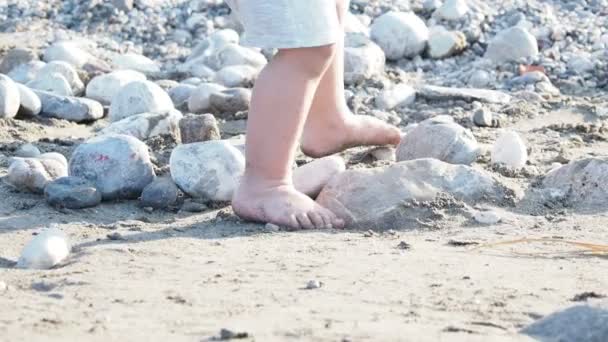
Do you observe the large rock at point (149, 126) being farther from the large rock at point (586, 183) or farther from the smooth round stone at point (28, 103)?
the large rock at point (586, 183)

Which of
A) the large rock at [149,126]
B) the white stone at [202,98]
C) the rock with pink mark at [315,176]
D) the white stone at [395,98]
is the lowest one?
the white stone at [395,98]

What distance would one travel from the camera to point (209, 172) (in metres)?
3.99

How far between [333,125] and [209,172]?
1.99 feet

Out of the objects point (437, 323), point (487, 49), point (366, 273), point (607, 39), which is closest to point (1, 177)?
point (366, 273)

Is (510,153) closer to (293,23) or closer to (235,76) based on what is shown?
(293,23)

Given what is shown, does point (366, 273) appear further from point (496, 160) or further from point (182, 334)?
point (496, 160)

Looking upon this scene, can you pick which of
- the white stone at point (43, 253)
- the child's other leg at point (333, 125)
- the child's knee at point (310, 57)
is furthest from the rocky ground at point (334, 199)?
the child's knee at point (310, 57)

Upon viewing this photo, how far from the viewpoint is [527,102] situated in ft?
18.9

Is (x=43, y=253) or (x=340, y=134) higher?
(x=43, y=253)

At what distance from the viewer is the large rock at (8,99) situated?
16.6 feet

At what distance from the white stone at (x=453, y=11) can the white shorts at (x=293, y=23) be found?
12.5ft

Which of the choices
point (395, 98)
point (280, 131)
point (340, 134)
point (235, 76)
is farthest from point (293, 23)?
point (235, 76)

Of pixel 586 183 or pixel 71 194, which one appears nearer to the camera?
pixel 71 194

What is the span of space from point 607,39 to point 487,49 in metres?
0.74
